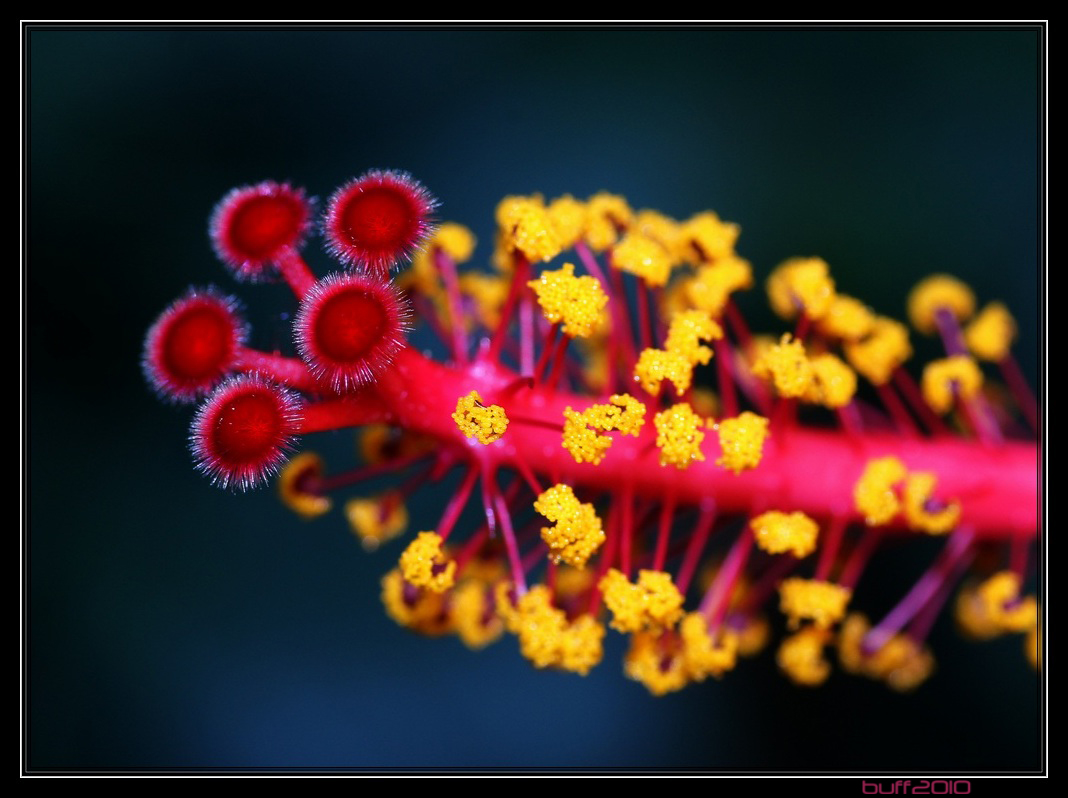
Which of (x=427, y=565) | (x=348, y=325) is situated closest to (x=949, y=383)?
(x=427, y=565)

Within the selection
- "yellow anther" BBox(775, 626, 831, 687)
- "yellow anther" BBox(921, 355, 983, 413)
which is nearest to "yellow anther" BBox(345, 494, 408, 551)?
"yellow anther" BBox(775, 626, 831, 687)

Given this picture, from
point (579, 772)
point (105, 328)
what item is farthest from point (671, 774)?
point (105, 328)

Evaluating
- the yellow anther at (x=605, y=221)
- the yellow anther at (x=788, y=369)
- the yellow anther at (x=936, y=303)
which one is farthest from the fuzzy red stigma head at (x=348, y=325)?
the yellow anther at (x=936, y=303)

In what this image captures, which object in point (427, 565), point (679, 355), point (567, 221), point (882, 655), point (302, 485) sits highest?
point (567, 221)

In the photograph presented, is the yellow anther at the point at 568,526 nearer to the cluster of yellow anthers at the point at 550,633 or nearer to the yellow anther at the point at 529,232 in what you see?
the cluster of yellow anthers at the point at 550,633

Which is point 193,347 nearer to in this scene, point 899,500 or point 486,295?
point 486,295
